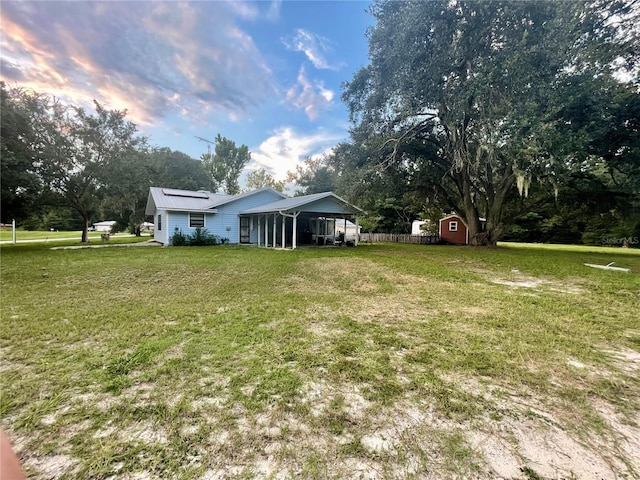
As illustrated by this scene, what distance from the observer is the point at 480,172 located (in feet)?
47.9

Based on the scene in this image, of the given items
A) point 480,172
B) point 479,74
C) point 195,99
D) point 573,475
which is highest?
point 195,99

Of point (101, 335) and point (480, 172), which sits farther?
point (480, 172)

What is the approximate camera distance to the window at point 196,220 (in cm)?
1603

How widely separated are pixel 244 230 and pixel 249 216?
3.03 feet

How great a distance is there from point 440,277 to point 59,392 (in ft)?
22.8

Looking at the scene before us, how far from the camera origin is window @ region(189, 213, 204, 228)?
1603 centimetres

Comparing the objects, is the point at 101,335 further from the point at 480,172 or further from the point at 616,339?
the point at 480,172

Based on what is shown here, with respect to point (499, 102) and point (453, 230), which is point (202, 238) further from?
point (453, 230)

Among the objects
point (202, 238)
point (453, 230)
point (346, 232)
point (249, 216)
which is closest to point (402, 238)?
point (453, 230)

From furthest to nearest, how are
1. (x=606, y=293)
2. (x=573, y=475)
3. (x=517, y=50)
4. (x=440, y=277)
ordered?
(x=517, y=50)
(x=440, y=277)
(x=606, y=293)
(x=573, y=475)

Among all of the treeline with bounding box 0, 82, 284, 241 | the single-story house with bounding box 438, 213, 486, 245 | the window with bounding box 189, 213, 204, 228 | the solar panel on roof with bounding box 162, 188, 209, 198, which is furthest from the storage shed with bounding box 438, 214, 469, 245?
the treeline with bounding box 0, 82, 284, 241

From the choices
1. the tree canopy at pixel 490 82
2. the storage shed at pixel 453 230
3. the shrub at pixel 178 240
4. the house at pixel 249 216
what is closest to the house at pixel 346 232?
the house at pixel 249 216

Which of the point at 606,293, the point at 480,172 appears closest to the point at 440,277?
the point at 606,293

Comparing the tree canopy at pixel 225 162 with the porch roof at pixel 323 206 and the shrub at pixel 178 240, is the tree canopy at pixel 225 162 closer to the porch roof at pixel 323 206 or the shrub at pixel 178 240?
the shrub at pixel 178 240
